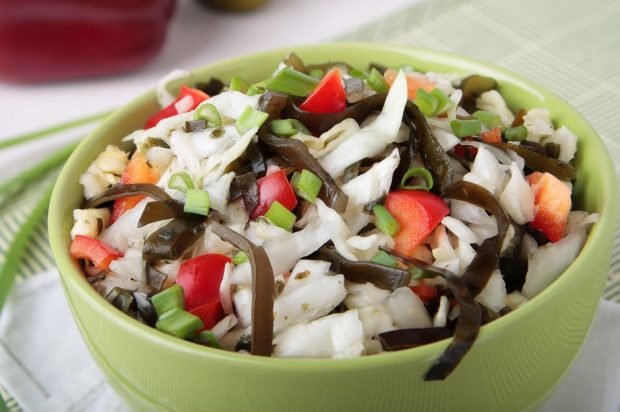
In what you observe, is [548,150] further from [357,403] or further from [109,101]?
[109,101]

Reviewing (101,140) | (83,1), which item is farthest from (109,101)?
(101,140)

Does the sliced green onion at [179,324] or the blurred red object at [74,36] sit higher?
the sliced green onion at [179,324]

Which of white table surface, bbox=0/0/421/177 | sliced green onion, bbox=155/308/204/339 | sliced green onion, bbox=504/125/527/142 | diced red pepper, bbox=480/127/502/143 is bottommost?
white table surface, bbox=0/0/421/177

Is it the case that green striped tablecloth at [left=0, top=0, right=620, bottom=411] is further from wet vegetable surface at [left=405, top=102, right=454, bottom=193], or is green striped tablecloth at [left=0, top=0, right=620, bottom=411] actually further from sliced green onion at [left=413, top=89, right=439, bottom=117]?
wet vegetable surface at [left=405, top=102, right=454, bottom=193]

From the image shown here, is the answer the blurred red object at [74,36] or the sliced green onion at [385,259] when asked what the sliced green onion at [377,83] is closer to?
the sliced green onion at [385,259]

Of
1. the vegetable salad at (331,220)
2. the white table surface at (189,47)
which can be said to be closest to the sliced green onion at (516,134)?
the vegetable salad at (331,220)

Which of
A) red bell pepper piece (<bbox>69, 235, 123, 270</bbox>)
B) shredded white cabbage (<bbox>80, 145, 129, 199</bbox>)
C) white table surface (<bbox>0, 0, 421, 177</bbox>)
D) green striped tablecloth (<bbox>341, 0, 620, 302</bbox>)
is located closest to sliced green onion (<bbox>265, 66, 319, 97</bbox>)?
shredded white cabbage (<bbox>80, 145, 129, 199</bbox>)

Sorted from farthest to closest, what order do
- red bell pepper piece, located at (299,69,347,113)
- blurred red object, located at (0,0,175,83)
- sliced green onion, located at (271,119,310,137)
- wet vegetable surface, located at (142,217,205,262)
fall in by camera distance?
blurred red object, located at (0,0,175,83) → red bell pepper piece, located at (299,69,347,113) → sliced green onion, located at (271,119,310,137) → wet vegetable surface, located at (142,217,205,262)
